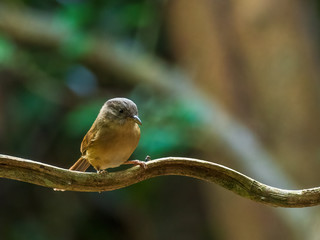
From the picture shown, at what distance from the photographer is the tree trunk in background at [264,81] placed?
16.4 feet

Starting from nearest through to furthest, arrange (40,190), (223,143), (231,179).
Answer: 1. (231,179)
2. (223,143)
3. (40,190)

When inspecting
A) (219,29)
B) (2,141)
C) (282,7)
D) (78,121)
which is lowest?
(2,141)

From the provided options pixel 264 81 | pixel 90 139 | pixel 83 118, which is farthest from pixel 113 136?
pixel 264 81

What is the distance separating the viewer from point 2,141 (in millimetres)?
5359

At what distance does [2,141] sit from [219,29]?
2.67 meters

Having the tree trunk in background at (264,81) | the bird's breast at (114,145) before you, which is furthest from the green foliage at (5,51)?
the bird's breast at (114,145)

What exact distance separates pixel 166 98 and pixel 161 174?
3.76m

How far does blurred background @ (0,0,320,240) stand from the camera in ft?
16.3

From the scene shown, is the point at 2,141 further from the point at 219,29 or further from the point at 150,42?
the point at 219,29

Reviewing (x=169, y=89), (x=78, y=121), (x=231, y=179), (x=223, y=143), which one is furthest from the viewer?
(x=169, y=89)

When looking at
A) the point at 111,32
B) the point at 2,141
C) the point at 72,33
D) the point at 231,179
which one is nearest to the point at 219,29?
the point at 111,32

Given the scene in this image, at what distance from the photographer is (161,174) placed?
1563mm

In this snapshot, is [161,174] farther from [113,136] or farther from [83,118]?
[83,118]

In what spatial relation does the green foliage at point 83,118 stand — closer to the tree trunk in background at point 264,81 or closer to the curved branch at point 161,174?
the tree trunk in background at point 264,81
